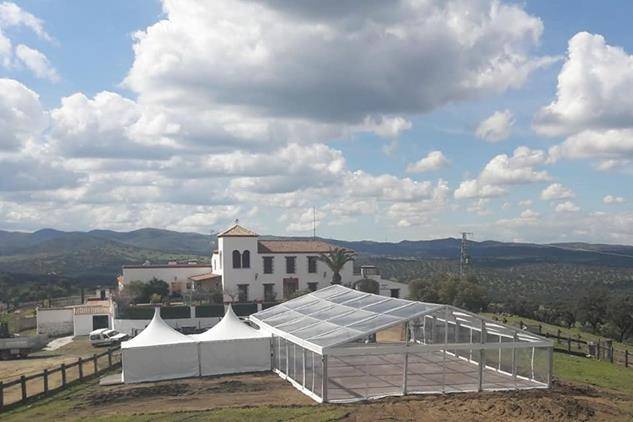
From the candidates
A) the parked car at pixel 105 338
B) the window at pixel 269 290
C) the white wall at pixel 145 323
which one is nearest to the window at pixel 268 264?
the window at pixel 269 290

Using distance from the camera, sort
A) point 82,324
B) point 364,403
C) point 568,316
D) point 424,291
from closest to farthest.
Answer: point 364,403, point 82,324, point 424,291, point 568,316

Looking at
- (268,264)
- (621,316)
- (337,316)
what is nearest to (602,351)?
(337,316)

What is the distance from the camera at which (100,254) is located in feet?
520

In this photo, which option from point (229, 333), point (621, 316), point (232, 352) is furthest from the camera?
point (621, 316)

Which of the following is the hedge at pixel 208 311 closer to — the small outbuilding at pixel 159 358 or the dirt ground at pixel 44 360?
the dirt ground at pixel 44 360

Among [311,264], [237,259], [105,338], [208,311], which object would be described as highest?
[237,259]

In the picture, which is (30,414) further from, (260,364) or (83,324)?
(83,324)

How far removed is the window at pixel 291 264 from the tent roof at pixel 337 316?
25.1m

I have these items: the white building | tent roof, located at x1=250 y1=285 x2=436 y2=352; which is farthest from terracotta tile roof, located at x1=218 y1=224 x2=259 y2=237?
tent roof, located at x1=250 y1=285 x2=436 y2=352

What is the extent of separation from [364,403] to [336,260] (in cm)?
3428

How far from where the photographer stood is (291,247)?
5538 centimetres

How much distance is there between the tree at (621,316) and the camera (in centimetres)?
4522

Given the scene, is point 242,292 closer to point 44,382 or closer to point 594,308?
point 594,308

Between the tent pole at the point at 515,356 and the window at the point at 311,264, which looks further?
the window at the point at 311,264
